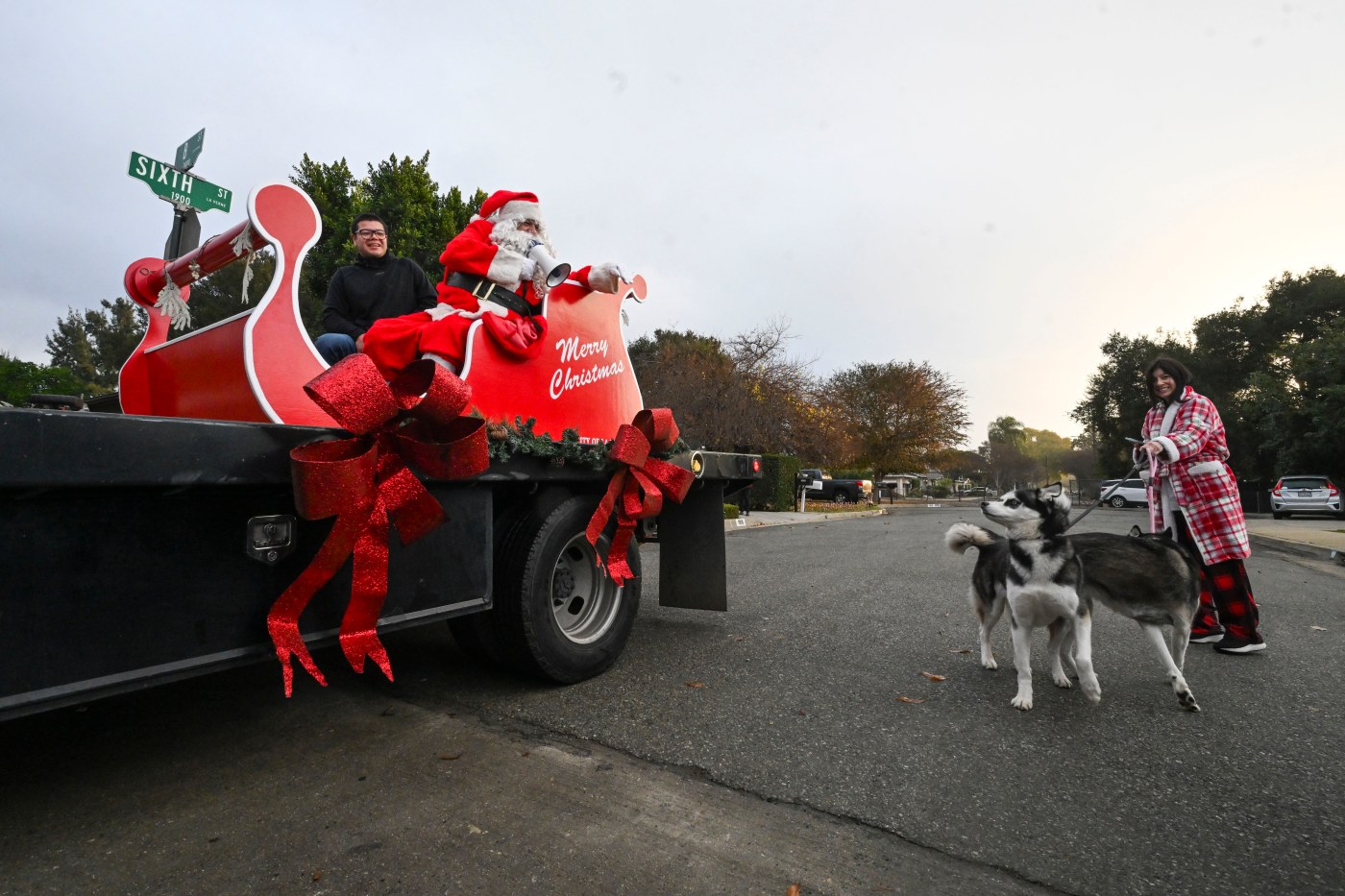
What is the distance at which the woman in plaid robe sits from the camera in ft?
13.1

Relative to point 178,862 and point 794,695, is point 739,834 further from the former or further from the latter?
point 178,862

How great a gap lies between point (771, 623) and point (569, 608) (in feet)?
6.00

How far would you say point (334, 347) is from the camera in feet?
10.8

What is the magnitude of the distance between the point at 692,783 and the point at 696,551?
204 cm

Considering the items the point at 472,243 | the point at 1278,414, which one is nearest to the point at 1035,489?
the point at 472,243

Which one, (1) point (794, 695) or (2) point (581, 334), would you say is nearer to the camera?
(1) point (794, 695)

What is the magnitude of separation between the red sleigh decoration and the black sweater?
57 cm

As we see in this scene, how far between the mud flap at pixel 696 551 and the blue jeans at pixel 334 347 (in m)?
2.02

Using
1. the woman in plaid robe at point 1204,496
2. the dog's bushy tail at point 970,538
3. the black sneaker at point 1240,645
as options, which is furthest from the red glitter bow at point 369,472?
the black sneaker at point 1240,645

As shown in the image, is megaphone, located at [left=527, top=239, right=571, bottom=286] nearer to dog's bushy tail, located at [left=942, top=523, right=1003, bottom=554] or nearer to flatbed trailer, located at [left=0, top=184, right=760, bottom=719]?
flatbed trailer, located at [left=0, top=184, right=760, bottom=719]

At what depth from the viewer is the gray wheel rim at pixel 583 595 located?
345 centimetres

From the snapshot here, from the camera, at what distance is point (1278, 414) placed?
26719mm

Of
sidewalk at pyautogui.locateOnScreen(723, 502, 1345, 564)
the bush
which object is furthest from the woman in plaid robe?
the bush

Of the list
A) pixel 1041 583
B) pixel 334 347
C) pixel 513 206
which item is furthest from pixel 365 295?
pixel 1041 583
